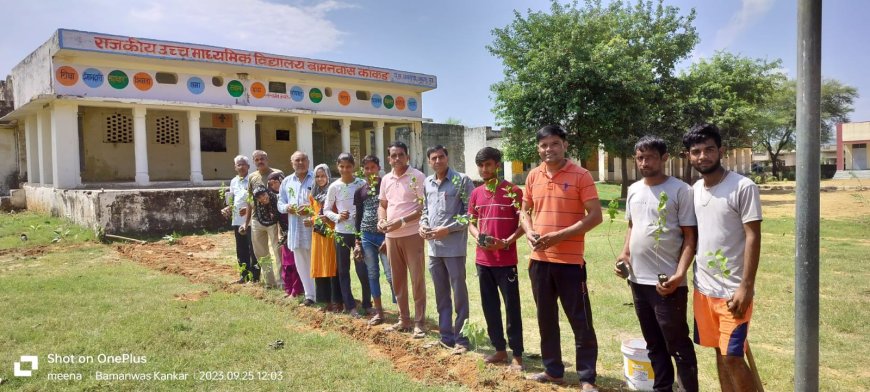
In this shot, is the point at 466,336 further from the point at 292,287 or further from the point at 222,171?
the point at 222,171

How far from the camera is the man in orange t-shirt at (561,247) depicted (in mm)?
3348

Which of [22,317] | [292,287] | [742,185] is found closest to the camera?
[742,185]

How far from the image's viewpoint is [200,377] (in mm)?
3699

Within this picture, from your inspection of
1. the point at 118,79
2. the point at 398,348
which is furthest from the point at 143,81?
the point at 398,348

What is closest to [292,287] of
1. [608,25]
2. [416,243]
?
[416,243]

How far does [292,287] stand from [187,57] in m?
12.2

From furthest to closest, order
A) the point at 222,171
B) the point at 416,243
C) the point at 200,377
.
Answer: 1. the point at 222,171
2. the point at 416,243
3. the point at 200,377

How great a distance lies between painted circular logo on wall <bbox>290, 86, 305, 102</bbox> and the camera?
60.8 feet

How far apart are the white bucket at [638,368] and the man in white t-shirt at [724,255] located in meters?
0.53

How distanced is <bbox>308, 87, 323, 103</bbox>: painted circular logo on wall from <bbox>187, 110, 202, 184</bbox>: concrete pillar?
395 centimetres

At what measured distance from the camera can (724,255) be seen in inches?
105

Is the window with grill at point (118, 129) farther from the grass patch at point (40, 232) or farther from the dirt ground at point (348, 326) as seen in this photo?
the dirt ground at point (348, 326)

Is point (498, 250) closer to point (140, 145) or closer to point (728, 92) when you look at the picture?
point (140, 145)

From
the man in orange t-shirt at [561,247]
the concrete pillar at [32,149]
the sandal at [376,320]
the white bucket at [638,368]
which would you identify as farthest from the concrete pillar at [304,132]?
the white bucket at [638,368]
